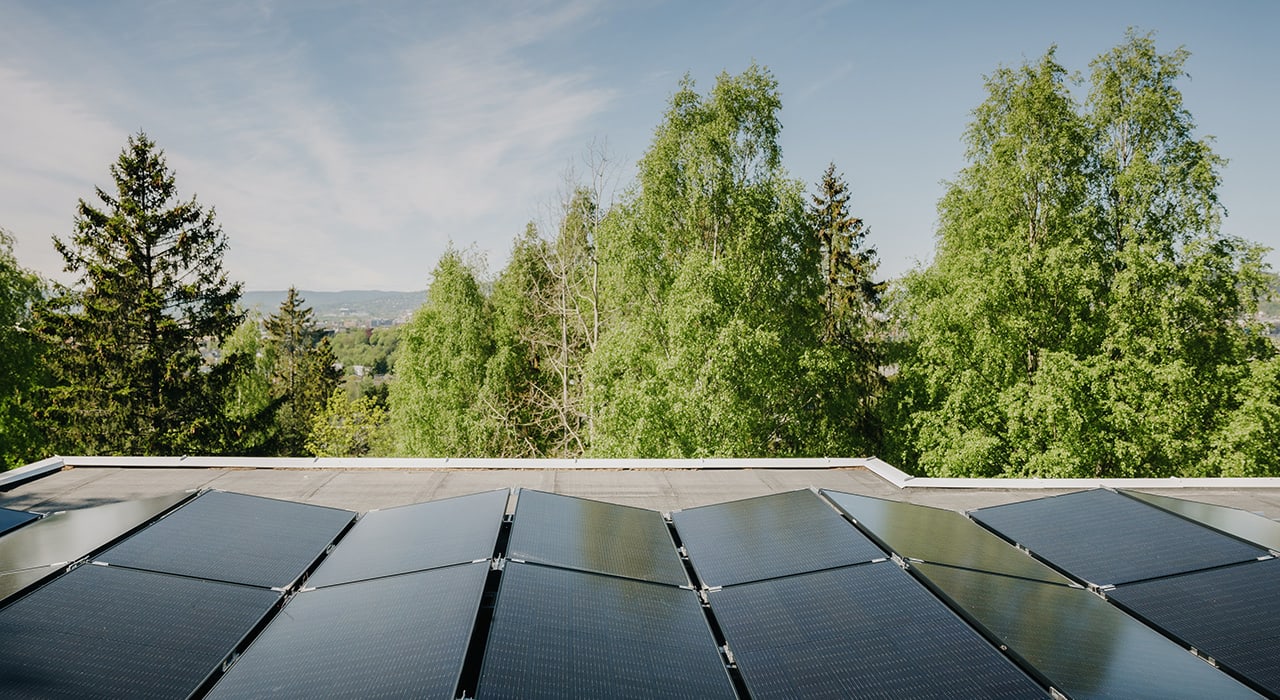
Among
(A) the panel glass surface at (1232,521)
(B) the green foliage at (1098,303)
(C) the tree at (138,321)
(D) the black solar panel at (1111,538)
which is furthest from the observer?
(C) the tree at (138,321)

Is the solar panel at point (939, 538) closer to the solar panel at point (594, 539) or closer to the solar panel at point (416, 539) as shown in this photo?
the solar panel at point (594, 539)

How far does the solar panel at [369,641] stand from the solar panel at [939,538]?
264 cm

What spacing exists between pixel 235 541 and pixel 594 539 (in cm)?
236

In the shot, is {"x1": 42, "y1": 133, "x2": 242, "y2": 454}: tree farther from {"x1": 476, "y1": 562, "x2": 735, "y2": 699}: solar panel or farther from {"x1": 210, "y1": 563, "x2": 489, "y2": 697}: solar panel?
{"x1": 476, "y1": 562, "x2": 735, "y2": 699}: solar panel

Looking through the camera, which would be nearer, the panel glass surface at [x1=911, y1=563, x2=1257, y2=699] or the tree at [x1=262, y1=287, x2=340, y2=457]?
the panel glass surface at [x1=911, y1=563, x2=1257, y2=699]

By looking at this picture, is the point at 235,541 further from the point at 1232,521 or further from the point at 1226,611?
the point at 1232,521

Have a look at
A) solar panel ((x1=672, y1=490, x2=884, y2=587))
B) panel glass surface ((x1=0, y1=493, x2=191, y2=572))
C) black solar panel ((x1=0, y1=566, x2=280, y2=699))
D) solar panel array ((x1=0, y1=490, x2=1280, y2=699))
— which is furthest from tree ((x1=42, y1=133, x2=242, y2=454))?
solar panel ((x1=672, y1=490, x2=884, y2=587))

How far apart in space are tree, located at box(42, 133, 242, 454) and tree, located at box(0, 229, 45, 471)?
6.82 ft

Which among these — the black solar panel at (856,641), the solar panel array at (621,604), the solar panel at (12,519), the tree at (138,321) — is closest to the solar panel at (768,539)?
the solar panel array at (621,604)

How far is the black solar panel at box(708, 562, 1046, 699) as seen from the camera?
2473 mm

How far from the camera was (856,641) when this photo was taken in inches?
110

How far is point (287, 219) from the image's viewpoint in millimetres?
42688

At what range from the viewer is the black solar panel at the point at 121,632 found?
239cm

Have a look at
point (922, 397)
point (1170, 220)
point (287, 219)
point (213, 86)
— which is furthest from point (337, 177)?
point (1170, 220)
